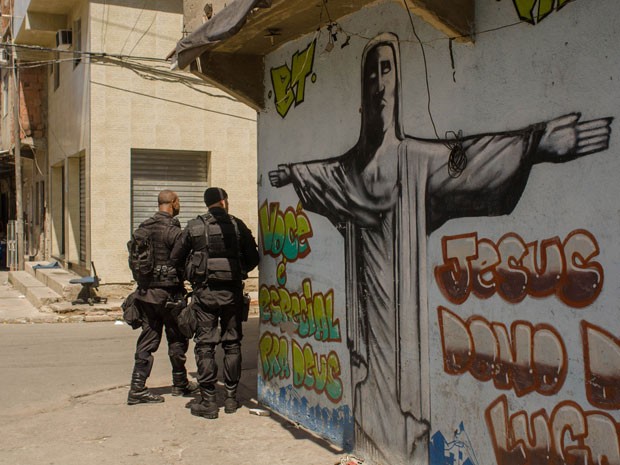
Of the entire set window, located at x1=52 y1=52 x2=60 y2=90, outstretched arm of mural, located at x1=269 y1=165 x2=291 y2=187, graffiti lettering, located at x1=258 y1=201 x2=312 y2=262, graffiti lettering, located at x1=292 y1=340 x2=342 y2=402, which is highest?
window, located at x1=52 y1=52 x2=60 y2=90

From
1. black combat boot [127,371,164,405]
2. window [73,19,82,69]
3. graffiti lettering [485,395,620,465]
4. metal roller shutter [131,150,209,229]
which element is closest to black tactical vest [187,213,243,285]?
black combat boot [127,371,164,405]

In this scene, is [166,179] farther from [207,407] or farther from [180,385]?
[207,407]

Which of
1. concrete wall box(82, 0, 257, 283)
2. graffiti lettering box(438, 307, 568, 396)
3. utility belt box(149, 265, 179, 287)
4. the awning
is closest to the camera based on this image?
graffiti lettering box(438, 307, 568, 396)

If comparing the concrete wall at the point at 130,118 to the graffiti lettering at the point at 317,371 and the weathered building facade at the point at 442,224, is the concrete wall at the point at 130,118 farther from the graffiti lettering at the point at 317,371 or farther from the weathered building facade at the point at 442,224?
the graffiti lettering at the point at 317,371

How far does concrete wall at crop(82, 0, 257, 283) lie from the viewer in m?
13.5

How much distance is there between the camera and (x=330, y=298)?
5.70 meters

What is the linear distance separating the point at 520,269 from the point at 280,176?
3141mm

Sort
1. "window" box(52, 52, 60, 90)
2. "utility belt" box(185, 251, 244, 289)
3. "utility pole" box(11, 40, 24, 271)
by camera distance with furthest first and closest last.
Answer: "utility pole" box(11, 40, 24, 271) → "window" box(52, 52, 60, 90) → "utility belt" box(185, 251, 244, 289)

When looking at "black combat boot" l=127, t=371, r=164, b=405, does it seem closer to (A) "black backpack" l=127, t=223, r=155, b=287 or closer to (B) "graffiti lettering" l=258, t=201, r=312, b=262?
(A) "black backpack" l=127, t=223, r=155, b=287

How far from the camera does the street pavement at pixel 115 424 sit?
5535 mm

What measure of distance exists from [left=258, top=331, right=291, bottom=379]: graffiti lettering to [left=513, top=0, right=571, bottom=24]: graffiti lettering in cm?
359

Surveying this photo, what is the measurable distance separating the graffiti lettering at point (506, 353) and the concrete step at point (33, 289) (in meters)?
10.9

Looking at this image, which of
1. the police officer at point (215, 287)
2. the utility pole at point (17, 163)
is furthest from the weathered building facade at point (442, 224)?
the utility pole at point (17, 163)

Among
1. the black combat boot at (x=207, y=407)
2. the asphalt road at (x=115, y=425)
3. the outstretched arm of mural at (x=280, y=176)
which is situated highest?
the outstretched arm of mural at (x=280, y=176)
